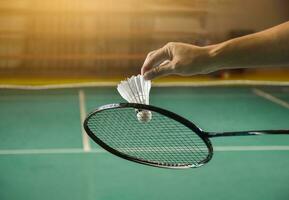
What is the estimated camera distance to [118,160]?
126 inches

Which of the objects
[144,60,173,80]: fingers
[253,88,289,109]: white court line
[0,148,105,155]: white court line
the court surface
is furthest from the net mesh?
[253,88,289,109]: white court line

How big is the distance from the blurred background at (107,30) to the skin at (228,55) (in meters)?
5.20

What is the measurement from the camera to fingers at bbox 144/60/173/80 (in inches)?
46.8

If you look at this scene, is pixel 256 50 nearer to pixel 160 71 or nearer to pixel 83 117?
pixel 160 71

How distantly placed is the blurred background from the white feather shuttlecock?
501 centimetres

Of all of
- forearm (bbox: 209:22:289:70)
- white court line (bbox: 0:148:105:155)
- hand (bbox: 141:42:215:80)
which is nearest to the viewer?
forearm (bbox: 209:22:289:70)

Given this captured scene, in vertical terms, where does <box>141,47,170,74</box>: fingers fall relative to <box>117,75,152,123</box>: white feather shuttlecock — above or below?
above

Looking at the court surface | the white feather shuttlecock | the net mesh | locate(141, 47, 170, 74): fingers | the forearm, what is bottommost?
the court surface

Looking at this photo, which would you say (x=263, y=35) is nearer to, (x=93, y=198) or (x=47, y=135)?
(x=93, y=198)

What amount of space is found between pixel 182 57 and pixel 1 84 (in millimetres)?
4900

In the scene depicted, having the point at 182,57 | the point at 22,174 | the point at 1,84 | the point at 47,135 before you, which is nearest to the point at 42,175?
the point at 22,174

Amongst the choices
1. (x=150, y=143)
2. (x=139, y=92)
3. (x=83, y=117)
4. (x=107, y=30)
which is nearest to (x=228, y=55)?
(x=139, y=92)

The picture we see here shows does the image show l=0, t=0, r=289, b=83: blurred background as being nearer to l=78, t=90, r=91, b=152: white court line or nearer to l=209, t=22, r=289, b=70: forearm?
l=78, t=90, r=91, b=152: white court line

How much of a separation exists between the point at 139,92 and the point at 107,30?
5.49 metres
